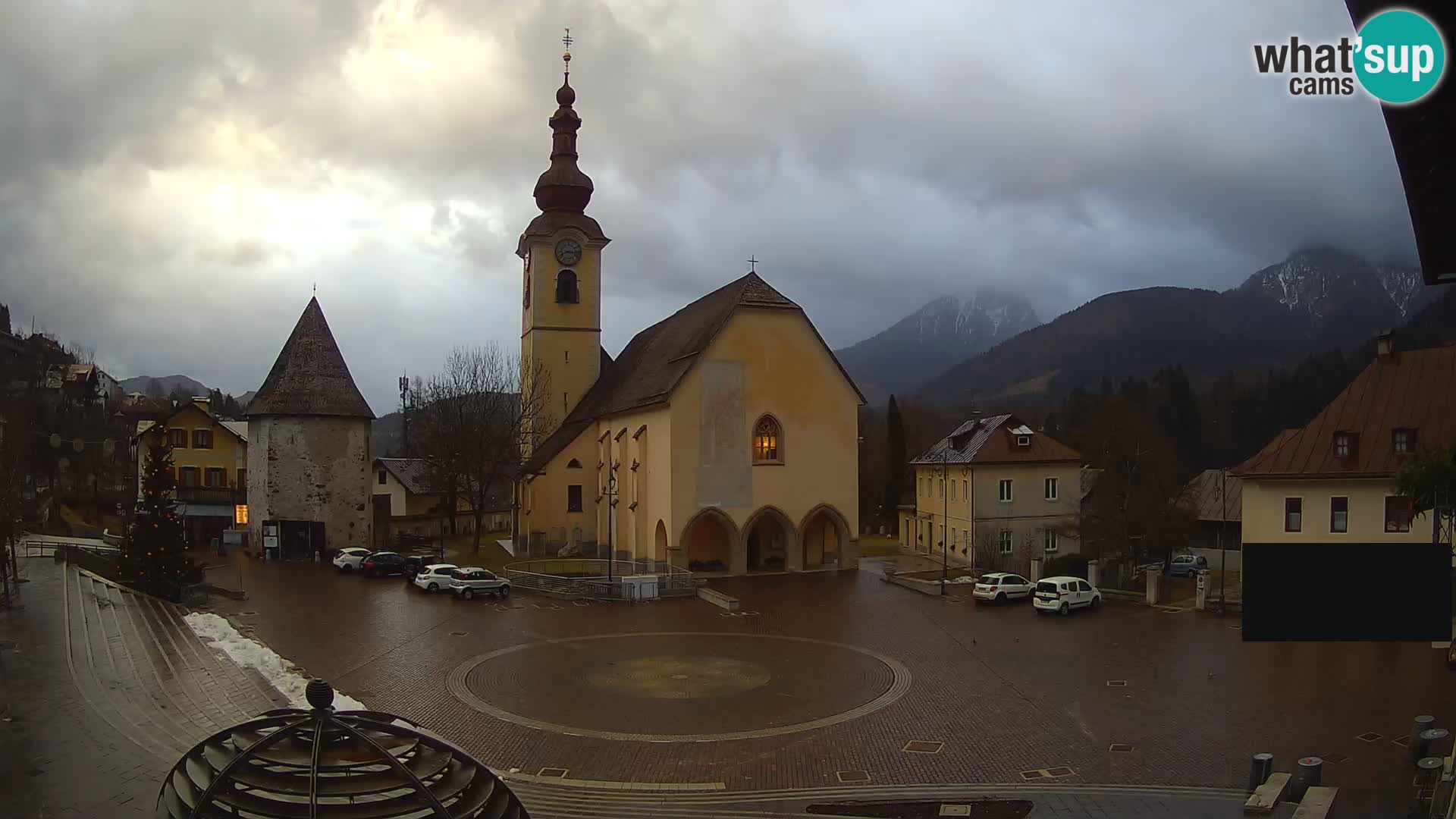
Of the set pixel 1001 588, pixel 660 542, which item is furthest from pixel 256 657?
pixel 1001 588

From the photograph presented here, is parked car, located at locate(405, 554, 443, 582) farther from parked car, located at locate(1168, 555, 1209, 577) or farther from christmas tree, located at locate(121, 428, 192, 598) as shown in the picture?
parked car, located at locate(1168, 555, 1209, 577)

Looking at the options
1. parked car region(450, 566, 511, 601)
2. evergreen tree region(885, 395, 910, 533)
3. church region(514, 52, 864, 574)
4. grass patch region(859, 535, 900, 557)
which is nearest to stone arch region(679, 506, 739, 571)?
church region(514, 52, 864, 574)

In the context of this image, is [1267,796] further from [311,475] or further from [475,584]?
[311,475]

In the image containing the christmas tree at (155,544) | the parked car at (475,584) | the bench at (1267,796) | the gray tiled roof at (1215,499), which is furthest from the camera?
the gray tiled roof at (1215,499)

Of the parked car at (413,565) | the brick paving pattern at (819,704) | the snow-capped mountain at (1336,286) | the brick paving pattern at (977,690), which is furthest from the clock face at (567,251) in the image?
the snow-capped mountain at (1336,286)

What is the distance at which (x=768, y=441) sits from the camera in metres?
38.2

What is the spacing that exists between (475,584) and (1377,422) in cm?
2840

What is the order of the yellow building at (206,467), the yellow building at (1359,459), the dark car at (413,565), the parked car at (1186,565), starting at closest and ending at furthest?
the yellow building at (1359,459), the dark car at (413,565), the parked car at (1186,565), the yellow building at (206,467)

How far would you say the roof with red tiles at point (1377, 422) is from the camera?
28406 millimetres

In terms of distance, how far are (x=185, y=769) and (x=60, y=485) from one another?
165ft

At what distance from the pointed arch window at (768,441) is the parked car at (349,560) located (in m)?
15.9

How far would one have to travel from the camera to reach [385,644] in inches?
880

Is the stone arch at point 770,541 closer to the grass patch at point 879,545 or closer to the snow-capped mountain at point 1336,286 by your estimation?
the grass patch at point 879,545

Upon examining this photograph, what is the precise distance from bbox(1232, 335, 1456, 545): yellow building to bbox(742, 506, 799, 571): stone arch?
16.0 meters
